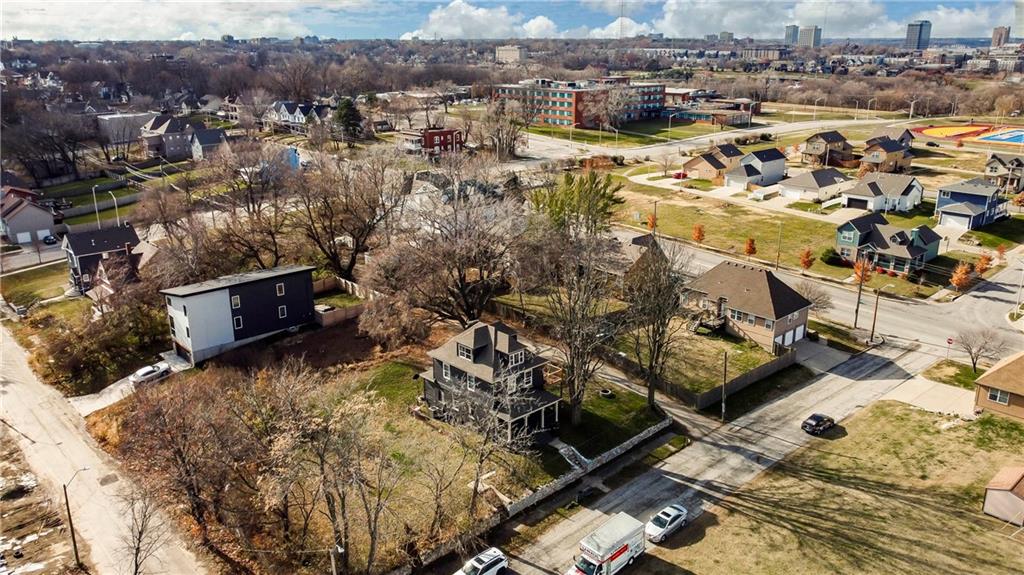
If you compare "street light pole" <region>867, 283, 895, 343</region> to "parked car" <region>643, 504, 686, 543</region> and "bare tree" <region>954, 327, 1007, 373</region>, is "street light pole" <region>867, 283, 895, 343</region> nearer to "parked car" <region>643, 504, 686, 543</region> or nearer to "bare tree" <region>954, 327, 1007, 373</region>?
"bare tree" <region>954, 327, 1007, 373</region>

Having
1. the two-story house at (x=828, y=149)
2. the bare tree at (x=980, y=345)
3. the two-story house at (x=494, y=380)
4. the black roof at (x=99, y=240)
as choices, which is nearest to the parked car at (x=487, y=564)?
the two-story house at (x=494, y=380)

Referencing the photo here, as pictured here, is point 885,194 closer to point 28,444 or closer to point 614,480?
point 614,480

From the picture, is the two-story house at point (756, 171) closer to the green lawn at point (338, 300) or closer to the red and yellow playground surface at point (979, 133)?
the red and yellow playground surface at point (979, 133)

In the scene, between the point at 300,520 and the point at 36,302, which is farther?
the point at 36,302

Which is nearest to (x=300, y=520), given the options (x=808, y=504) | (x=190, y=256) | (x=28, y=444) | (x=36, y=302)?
(x=28, y=444)

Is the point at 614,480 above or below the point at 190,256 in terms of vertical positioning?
below

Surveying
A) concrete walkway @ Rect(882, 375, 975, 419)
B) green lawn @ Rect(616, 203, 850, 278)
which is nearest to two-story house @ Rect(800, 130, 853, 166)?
green lawn @ Rect(616, 203, 850, 278)
